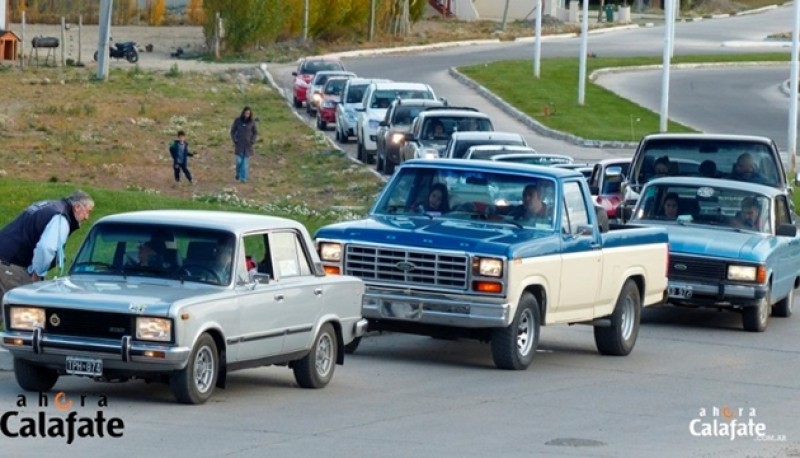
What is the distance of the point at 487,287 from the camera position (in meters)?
15.5

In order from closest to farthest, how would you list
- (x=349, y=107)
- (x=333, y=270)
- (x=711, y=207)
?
(x=333, y=270)
(x=711, y=207)
(x=349, y=107)

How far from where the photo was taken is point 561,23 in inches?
4257

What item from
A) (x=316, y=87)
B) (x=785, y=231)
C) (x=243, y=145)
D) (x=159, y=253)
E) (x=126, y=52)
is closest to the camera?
(x=159, y=253)

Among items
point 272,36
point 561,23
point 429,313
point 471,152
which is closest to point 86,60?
point 272,36

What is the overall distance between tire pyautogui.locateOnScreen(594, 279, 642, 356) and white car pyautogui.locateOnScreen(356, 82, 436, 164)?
2310 centimetres

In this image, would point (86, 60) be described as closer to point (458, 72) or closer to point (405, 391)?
point (458, 72)

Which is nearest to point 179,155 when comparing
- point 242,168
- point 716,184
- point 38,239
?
point 242,168

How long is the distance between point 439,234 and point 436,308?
74 centimetres

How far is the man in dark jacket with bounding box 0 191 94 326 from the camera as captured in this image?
48.4 ft

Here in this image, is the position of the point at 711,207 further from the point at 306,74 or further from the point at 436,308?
the point at 306,74

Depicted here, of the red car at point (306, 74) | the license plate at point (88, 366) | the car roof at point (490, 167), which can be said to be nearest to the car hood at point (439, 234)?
the car roof at point (490, 167)

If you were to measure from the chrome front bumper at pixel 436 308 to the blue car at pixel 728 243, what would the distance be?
15.9 feet

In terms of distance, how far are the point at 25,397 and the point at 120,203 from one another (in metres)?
12.0

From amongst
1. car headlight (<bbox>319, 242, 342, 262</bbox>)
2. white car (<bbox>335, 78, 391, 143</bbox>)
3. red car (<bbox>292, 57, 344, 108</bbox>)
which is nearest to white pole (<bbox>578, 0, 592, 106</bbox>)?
red car (<bbox>292, 57, 344, 108</bbox>)
